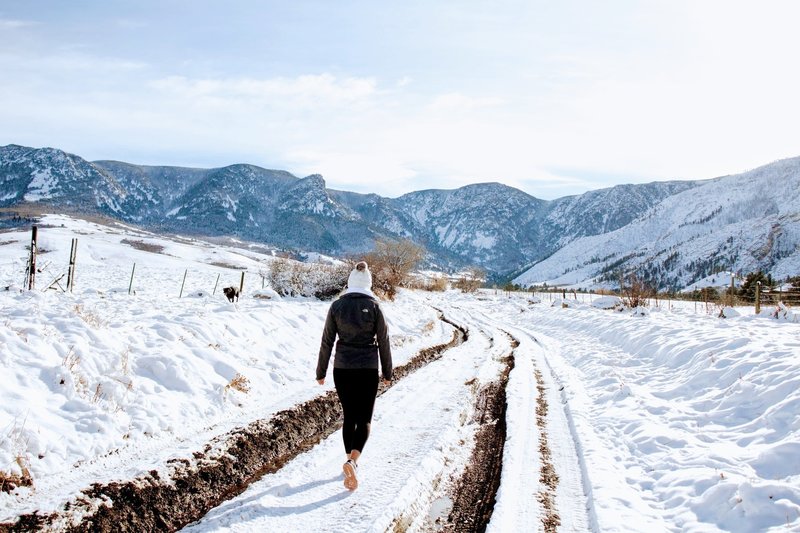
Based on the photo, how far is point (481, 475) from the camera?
6078mm

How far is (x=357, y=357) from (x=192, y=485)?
2.33 meters

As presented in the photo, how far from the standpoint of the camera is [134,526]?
15.4 feet

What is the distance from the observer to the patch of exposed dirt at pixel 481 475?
198 inches

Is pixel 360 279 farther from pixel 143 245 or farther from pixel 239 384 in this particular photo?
pixel 143 245

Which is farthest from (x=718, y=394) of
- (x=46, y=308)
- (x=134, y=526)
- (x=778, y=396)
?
(x=46, y=308)

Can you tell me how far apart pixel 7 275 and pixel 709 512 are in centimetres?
4762

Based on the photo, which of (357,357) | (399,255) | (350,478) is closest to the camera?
(350,478)

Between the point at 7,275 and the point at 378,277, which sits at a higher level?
the point at 378,277

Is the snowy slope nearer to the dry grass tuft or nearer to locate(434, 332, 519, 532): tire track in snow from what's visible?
the dry grass tuft

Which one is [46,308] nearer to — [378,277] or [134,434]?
[134,434]

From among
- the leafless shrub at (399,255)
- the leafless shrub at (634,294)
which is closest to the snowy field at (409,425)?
the leafless shrub at (634,294)

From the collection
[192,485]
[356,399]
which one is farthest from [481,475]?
[192,485]

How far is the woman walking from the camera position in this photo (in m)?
5.82

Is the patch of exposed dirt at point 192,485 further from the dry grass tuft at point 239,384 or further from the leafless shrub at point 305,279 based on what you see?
the leafless shrub at point 305,279
